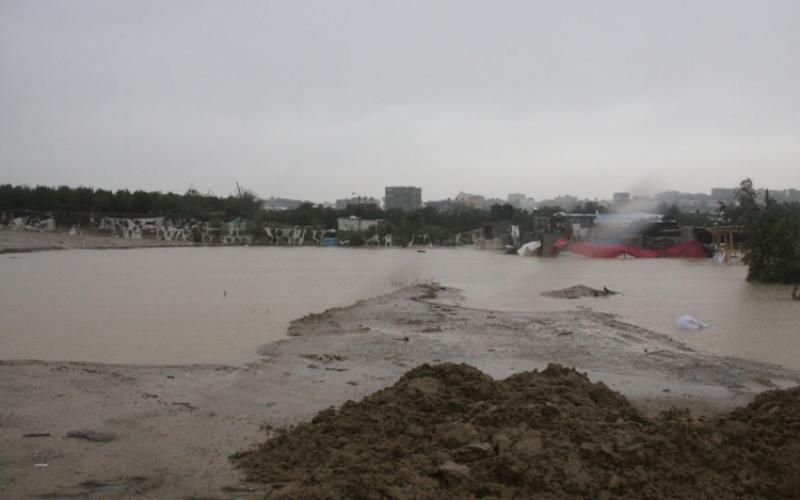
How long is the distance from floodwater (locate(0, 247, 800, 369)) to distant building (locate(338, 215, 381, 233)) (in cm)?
4880

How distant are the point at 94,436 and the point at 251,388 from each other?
2162 millimetres

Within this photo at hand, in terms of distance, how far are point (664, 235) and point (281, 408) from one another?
153 feet

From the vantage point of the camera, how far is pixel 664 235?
4906 centimetres

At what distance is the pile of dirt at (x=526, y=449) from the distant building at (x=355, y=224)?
73415mm

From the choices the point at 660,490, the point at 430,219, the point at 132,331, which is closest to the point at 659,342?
the point at 660,490

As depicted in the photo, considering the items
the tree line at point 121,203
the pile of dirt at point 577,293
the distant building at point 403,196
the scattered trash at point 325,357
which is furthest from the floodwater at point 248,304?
the distant building at point 403,196

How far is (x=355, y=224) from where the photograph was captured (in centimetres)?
8369

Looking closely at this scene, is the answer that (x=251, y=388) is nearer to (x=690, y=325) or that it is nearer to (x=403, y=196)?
(x=690, y=325)

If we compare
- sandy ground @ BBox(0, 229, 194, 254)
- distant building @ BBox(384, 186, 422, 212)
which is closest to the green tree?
sandy ground @ BBox(0, 229, 194, 254)

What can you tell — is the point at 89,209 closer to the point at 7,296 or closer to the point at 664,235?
the point at 664,235

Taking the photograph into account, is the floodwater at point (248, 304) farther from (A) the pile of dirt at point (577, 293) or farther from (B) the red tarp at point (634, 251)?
(B) the red tarp at point (634, 251)

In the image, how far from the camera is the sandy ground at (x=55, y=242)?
4656 centimetres

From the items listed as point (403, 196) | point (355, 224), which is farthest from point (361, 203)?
point (403, 196)

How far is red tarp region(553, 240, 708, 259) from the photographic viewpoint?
46312 mm
